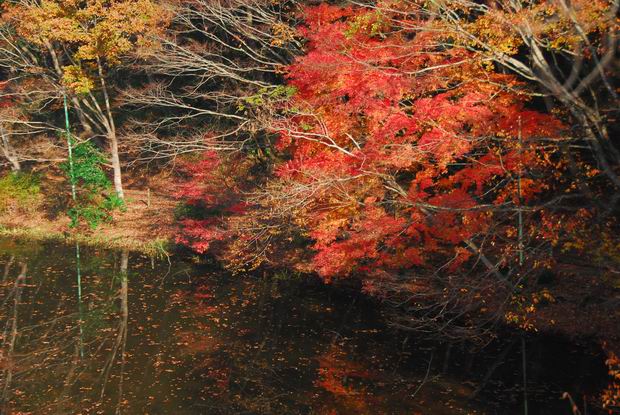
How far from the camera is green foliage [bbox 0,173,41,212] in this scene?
2656cm

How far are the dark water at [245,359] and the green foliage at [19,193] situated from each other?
885cm

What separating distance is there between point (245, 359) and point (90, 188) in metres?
15.1

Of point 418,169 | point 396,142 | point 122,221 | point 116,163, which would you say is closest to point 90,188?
point 116,163

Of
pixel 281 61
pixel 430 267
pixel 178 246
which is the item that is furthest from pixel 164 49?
pixel 430 267

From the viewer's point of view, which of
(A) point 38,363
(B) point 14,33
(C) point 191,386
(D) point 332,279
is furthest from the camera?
(B) point 14,33

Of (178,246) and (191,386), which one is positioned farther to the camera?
(178,246)

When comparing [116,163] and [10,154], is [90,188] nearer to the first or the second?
[116,163]

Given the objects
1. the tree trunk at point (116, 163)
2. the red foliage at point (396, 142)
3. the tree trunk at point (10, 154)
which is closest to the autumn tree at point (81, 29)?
the tree trunk at point (116, 163)

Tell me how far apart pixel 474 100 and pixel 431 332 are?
534cm

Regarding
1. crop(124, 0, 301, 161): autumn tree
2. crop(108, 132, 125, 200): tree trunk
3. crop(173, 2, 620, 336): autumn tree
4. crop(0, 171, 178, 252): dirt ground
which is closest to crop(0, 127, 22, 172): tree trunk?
crop(0, 171, 178, 252): dirt ground

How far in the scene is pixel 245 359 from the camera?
1340 centimetres

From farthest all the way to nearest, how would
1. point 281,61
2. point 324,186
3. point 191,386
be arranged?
1. point 281,61
2. point 324,186
3. point 191,386

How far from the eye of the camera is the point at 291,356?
13.6 meters

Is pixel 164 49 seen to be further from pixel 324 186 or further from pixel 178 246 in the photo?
A: pixel 324 186
